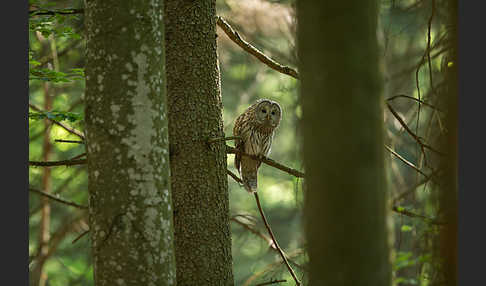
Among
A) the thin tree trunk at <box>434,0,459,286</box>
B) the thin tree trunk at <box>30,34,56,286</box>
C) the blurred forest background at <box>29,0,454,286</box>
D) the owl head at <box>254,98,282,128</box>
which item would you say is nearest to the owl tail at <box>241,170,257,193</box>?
the blurred forest background at <box>29,0,454,286</box>

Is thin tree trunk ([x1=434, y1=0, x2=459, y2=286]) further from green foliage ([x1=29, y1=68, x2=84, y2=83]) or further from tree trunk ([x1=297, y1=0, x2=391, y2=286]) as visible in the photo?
green foliage ([x1=29, y1=68, x2=84, y2=83])

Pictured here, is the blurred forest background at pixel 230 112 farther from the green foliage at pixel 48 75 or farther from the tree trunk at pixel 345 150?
the tree trunk at pixel 345 150

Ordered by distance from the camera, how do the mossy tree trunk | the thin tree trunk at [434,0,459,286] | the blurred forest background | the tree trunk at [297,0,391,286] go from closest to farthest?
the thin tree trunk at [434,0,459,286], the tree trunk at [297,0,391,286], the mossy tree trunk, the blurred forest background

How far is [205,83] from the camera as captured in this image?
3.34 meters

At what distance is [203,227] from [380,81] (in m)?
1.86

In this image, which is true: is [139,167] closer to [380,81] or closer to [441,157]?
[380,81]

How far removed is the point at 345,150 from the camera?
1563 millimetres

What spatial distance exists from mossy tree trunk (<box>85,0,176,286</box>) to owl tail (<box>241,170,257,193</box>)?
11.5 feet

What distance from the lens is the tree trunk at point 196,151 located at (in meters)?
3.17

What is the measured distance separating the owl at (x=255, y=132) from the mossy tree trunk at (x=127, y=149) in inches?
131

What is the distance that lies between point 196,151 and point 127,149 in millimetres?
941

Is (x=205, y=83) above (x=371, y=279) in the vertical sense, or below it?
above

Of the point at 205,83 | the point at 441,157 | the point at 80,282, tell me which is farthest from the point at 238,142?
the point at 441,157

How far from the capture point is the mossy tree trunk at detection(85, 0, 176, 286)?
7.55 ft
